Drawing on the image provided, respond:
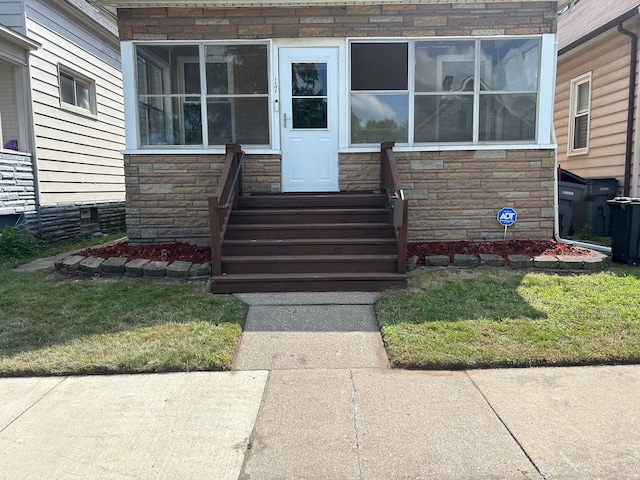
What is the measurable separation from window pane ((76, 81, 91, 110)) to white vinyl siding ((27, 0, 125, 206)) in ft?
0.54

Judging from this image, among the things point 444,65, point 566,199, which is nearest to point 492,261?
point 566,199

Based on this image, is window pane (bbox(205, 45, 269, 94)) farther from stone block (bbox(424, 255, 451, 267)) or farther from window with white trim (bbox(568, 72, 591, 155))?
window with white trim (bbox(568, 72, 591, 155))

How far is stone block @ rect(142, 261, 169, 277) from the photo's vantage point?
5914 millimetres

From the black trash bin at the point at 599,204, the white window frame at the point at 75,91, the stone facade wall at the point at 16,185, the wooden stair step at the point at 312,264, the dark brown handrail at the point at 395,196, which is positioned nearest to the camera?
the dark brown handrail at the point at 395,196

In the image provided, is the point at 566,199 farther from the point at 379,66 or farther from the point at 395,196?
the point at 379,66

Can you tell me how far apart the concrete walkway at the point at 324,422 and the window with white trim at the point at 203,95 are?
14.3 feet

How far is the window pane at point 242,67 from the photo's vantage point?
700 centimetres

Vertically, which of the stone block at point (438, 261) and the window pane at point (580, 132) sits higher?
the window pane at point (580, 132)

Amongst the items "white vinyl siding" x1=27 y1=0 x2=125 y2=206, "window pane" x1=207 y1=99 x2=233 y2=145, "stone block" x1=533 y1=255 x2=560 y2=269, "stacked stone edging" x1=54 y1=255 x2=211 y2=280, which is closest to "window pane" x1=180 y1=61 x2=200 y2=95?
"window pane" x1=207 y1=99 x2=233 y2=145

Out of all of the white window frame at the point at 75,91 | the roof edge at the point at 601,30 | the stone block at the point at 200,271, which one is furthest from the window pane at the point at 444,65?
the white window frame at the point at 75,91

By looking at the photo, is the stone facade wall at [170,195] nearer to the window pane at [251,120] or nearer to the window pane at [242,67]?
the window pane at [251,120]

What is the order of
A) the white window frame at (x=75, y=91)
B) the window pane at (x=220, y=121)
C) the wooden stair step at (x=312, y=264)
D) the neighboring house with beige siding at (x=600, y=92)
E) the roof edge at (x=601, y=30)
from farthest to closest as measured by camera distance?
the white window frame at (x=75, y=91) → the neighboring house with beige siding at (x=600, y=92) → the roof edge at (x=601, y=30) → the window pane at (x=220, y=121) → the wooden stair step at (x=312, y=264)

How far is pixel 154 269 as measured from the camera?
5922 millimetres

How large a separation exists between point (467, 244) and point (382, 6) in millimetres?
3814
